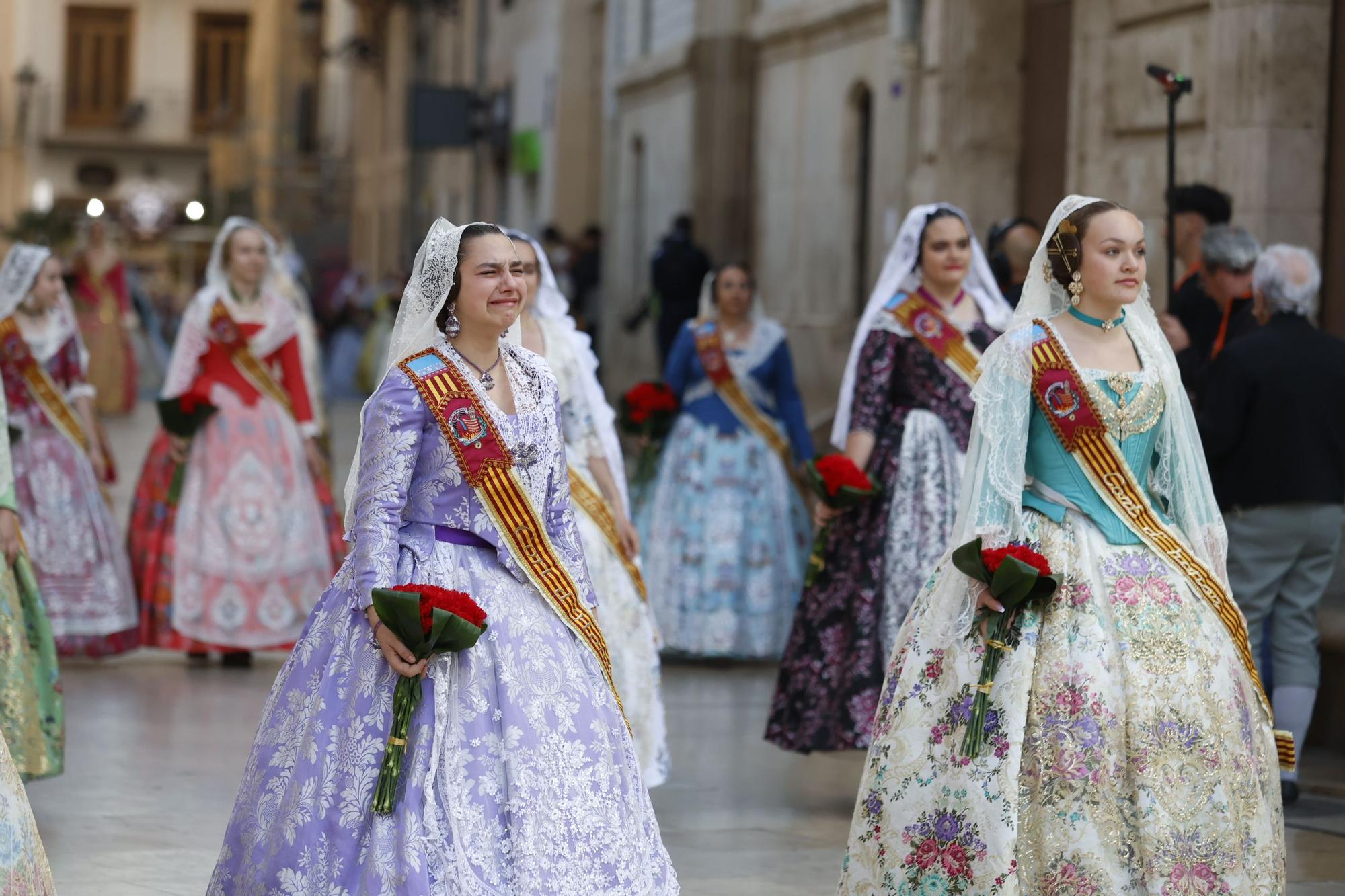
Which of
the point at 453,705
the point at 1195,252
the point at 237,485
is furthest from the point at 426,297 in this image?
the point at 237,485

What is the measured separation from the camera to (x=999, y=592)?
4895mm

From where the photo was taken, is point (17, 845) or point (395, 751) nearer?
point (17, 845)

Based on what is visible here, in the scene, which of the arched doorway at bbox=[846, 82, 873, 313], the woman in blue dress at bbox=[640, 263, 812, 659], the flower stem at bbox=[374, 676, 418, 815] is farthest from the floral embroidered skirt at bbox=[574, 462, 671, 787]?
the arched doorway at bbox=[846, 82, 873, 313]

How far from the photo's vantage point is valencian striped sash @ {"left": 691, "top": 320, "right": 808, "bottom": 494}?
1027cm

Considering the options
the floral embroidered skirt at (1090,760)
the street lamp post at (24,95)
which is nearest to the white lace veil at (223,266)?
the floral embroidered skirt at (1090,760)

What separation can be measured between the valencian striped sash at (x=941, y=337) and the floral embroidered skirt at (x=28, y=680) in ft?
9.01

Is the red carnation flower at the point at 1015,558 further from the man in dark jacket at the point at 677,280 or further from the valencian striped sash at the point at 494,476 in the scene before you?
the man in dark jacket at the point at 677,280

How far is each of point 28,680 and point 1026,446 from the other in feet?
9.73

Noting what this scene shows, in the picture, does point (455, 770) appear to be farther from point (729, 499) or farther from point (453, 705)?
point (729, 499)

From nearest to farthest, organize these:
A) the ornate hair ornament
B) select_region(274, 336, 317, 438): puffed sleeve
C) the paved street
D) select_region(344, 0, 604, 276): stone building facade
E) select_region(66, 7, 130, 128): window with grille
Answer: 1. the ornate hair ornament
2. the paved street
3. select_region(274, 336, 317, 438): puffed sleeve
4. select_region(344, 0, 604, 276): stone building facade
5. select_region(66, 7, 130, 128): window with grille

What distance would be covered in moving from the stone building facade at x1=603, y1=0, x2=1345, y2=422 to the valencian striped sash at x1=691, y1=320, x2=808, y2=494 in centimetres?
194

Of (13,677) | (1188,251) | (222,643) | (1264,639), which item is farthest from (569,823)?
(222,643)

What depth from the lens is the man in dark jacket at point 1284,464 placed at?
A: 22.8 feet

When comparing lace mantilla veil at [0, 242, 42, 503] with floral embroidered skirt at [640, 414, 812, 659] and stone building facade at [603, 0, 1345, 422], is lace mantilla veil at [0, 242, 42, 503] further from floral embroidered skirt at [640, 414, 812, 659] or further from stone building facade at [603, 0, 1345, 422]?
stone building facade at [603, 0, 1345, 422]
